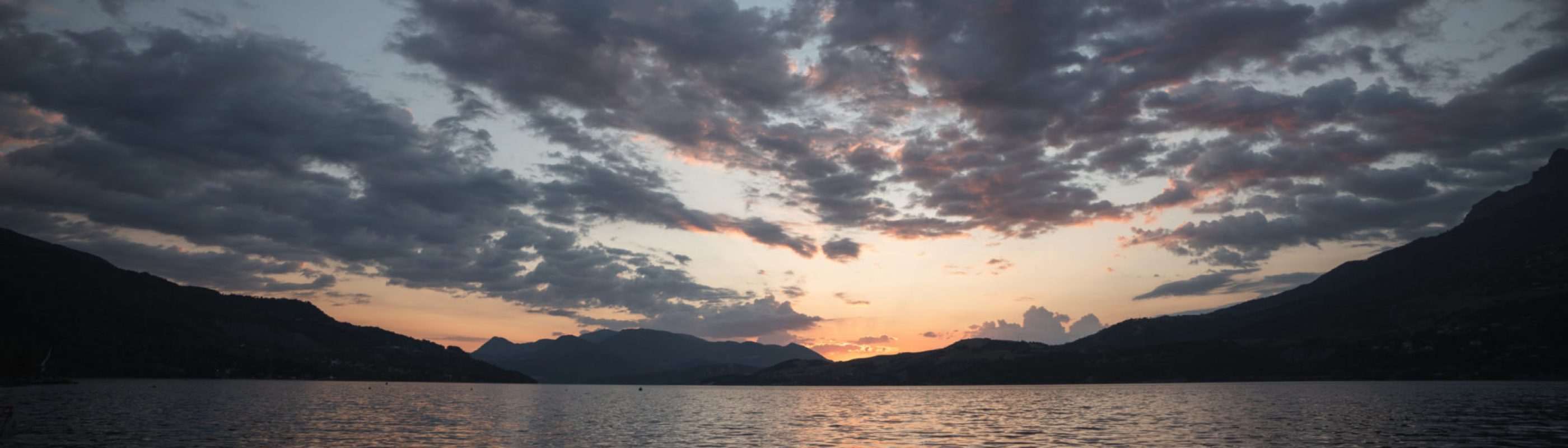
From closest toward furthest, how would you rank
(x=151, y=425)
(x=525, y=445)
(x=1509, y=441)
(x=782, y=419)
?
(x=1509, y=441), (x=525, y=445), (x=151, y=425), (x=782, y=419)

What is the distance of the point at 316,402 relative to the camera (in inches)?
6329

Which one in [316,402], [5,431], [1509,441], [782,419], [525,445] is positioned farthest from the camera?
[316,402]

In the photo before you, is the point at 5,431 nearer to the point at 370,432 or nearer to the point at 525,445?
the point at 370,432

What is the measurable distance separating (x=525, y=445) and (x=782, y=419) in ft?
190

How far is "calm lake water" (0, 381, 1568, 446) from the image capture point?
73.9 m

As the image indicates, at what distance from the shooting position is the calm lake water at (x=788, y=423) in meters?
73.9

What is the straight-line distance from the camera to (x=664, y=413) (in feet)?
495

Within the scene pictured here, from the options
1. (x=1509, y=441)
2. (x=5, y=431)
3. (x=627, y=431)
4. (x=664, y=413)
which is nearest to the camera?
(x=1509, y=441)

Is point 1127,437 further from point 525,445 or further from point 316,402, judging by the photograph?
point 316,402

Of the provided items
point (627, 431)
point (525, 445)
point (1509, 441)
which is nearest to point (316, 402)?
point (627, 431)

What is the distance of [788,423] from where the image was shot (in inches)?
4589

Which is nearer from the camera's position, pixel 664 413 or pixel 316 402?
pixel 664 413

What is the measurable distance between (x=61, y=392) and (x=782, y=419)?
147611 millimetres

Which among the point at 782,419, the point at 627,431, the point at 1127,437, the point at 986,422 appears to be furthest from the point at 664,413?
the point at 1127,437
